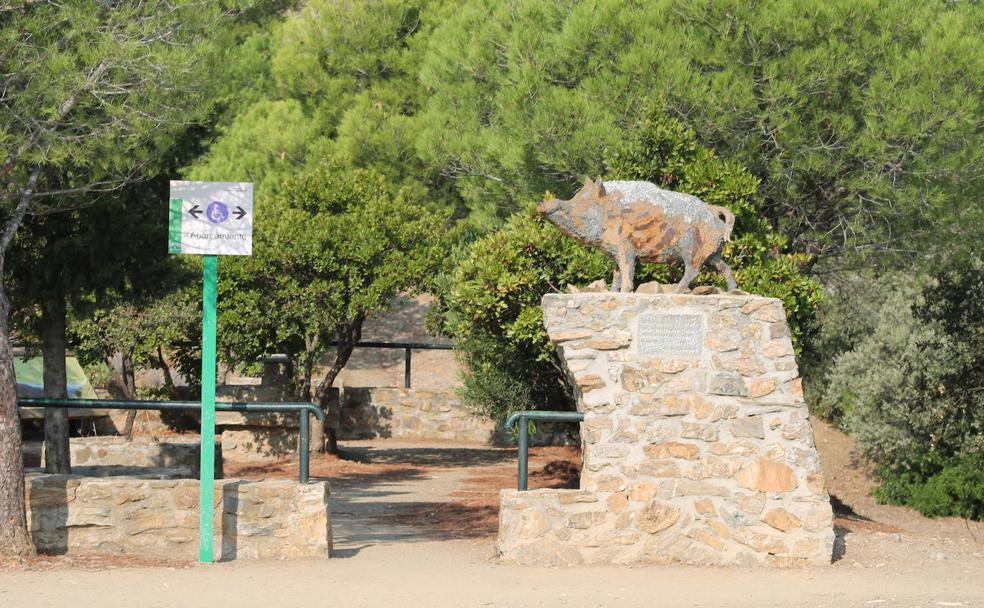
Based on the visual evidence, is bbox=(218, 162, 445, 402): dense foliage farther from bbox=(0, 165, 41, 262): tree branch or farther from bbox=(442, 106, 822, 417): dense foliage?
bbox=(0, 165, 41, 262): tree branch

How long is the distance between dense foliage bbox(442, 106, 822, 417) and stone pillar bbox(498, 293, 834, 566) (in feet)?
9.60

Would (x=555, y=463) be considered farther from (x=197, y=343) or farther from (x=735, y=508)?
(x=735, y=508)

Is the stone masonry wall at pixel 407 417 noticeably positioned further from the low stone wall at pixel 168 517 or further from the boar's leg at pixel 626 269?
the low stone wall at pixel 168 517

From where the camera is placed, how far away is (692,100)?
13.7 metres

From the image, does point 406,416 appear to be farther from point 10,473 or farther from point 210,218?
point 10,473

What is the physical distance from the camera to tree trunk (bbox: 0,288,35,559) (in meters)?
8.12

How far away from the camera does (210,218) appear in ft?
27.9

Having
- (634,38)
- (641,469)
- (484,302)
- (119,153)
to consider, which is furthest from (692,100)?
(119,153)

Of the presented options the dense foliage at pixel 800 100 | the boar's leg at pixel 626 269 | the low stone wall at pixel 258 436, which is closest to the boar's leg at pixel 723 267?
the boar's leg at pixel 626 269

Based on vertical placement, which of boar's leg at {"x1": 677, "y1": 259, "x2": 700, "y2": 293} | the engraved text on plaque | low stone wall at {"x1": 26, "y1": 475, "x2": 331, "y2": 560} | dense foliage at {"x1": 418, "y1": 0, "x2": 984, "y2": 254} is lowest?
low stone wall at {"x1": 26, "y1": 475, "x2": 331, "y2": 560}

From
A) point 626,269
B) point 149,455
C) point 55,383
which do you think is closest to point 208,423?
point 626,269

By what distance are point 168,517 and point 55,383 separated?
11.3 feet

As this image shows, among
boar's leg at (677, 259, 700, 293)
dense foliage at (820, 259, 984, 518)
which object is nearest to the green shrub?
dense foliage at (820, 259, 984, 518)

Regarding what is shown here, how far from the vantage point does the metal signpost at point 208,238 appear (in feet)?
27.6
